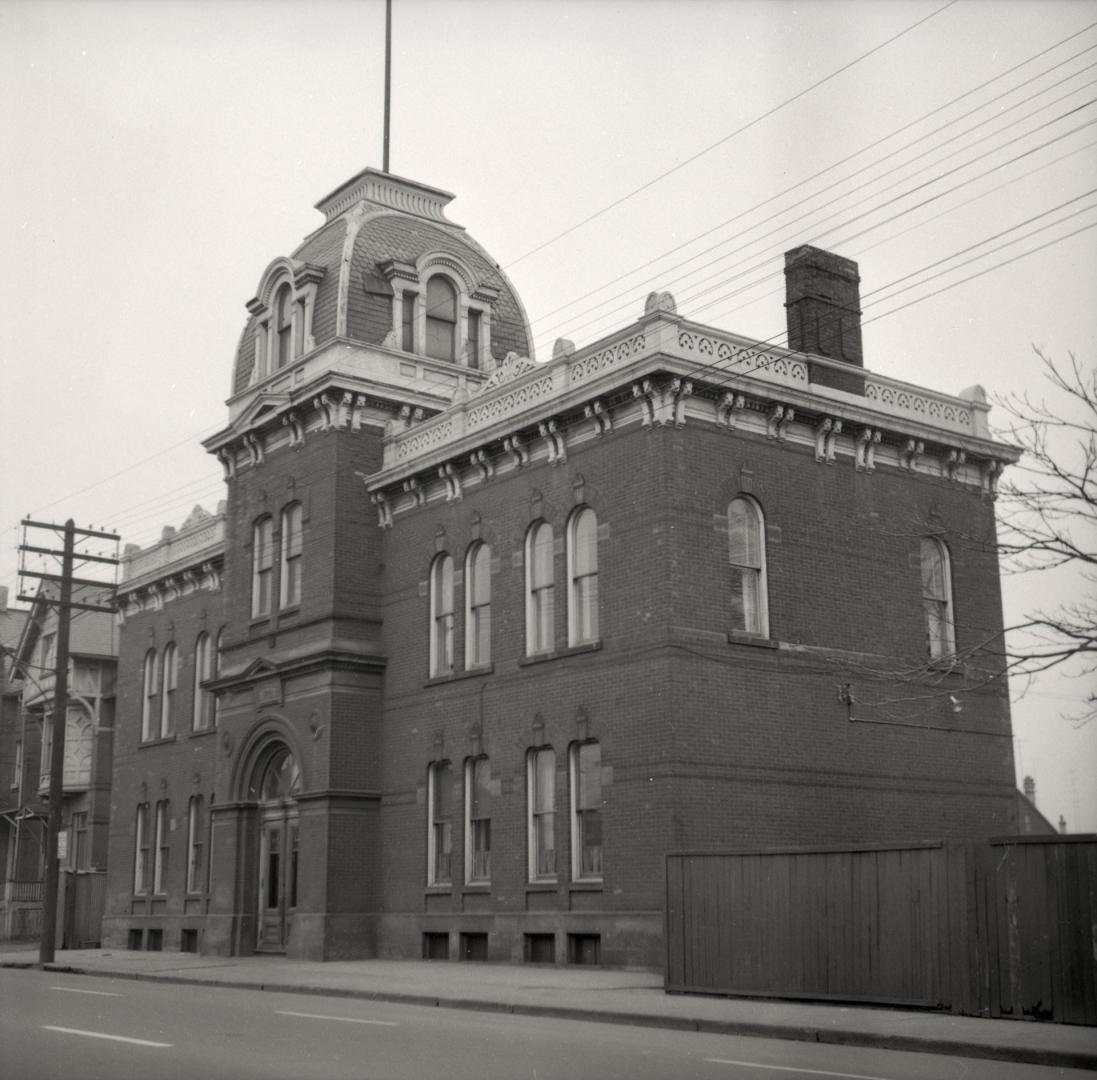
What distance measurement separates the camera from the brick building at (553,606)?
978 inches

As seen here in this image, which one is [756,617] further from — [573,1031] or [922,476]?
[573,1031]

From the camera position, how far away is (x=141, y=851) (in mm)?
39625

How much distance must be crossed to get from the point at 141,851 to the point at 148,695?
13.8ft

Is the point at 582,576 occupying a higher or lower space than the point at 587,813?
higher

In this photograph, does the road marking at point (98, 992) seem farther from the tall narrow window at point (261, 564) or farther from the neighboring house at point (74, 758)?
the neighboring house at point (74, 758)

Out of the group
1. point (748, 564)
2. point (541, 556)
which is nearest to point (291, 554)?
point (541, 556)

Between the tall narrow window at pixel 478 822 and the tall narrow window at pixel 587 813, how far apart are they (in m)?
2.57

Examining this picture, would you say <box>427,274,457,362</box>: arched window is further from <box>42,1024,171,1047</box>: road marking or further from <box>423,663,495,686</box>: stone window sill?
<box>42,1024,171,1047</box>: road marking

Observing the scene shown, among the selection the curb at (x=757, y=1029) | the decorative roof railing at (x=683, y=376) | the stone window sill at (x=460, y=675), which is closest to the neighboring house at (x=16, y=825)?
the stone window sill at (x=460, y=675)

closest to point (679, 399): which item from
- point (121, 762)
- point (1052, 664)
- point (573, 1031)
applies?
point (1052, 664)

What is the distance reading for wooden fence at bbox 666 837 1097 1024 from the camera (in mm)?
15609

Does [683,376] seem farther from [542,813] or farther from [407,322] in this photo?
[407,322]

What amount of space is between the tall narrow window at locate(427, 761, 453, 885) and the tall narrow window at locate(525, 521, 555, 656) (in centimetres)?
342

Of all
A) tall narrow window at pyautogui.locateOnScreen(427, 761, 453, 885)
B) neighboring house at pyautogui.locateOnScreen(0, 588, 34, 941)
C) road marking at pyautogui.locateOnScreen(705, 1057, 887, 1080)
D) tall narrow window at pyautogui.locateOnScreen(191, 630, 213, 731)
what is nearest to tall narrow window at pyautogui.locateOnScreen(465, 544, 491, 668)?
tall narrow window at pyautogui.locateOnScreen(427, 761, 453, 885)
